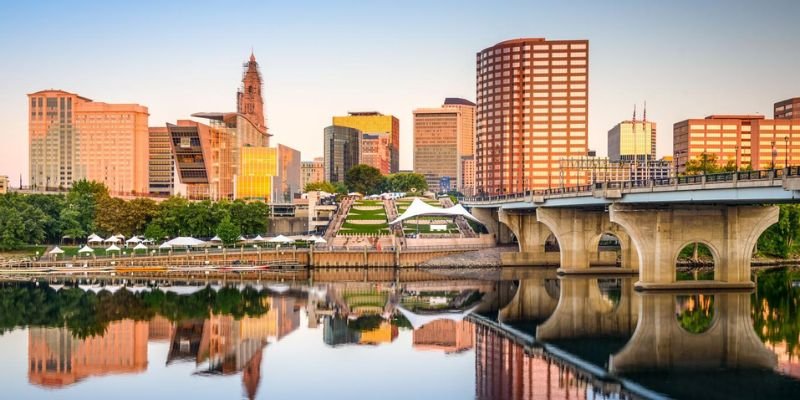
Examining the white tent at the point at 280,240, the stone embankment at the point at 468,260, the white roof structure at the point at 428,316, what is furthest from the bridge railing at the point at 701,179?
the white tent at the point at 280,240

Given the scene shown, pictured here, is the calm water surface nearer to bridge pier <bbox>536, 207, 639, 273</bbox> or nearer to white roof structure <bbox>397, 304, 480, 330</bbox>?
white roof structure <bbox>397, 304, 480, 330</bbox>

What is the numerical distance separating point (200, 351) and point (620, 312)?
34541 mm

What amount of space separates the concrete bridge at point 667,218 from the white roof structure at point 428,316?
19575mm

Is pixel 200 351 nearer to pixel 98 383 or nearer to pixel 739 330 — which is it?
pixel 98 383

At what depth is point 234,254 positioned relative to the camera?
115312 millimetres

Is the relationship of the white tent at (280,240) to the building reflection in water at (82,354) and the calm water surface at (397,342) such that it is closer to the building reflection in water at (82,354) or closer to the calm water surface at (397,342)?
the calm water surface at (397,342)

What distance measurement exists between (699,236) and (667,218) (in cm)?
347

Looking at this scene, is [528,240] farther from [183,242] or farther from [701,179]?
[701,179]

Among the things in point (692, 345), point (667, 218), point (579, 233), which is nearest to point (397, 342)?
point (692, 345)

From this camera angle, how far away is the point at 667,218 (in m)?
80.4

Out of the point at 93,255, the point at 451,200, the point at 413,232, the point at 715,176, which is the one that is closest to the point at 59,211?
the point at 93,255

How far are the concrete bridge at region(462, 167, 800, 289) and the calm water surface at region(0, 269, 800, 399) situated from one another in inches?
138

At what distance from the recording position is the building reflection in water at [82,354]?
50156 millimetres

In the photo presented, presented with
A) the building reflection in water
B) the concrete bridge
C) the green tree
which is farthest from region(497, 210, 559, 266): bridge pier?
the building reflection in water
